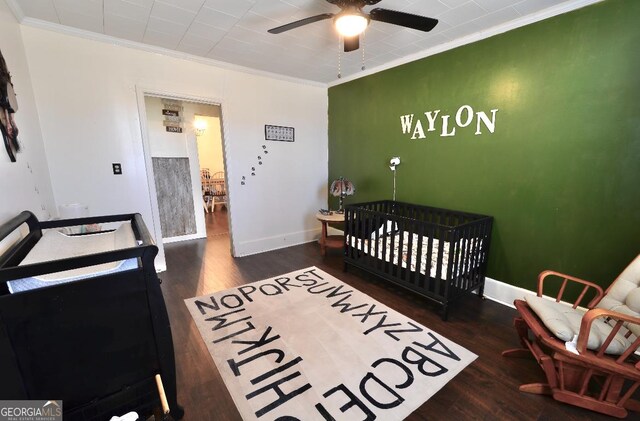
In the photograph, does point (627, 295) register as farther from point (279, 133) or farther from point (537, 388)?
point (279, 133)

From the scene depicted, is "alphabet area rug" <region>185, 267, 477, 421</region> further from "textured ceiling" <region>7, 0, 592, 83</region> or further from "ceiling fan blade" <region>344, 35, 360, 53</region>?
"textured ceiling" <region>7, 0, 592, 83</region>

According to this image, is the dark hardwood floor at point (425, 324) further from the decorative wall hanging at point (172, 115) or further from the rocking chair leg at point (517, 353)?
the decorative wall hanging at point (172, 115)

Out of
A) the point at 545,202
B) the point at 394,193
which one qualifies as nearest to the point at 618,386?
the point at 545,202

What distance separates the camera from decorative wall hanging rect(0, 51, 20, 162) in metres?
1.48

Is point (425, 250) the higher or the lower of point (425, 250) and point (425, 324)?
the higher

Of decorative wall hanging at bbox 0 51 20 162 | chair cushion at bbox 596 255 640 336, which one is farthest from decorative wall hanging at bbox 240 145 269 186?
chair cushion at bbox 596 255 640 336

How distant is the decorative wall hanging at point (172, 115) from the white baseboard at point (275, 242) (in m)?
2.24

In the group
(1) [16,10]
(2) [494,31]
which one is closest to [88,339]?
(1) [16,10]

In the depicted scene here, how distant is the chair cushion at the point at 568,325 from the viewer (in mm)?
1337

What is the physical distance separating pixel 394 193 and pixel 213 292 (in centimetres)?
240

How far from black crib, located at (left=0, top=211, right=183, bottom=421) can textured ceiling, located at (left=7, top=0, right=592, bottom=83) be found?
1893mm

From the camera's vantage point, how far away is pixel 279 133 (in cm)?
379

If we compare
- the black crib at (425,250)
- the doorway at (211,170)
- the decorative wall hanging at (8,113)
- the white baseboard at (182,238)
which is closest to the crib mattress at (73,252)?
the decorative wall hanging at (8,113)

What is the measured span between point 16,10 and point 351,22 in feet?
8.32
